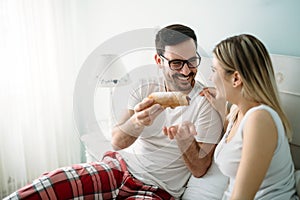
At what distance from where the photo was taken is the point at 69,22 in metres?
2.51

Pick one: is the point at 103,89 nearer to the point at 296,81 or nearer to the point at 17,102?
the point at 296,81

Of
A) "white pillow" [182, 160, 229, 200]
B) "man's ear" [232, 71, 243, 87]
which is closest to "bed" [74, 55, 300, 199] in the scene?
"white pillow" [182, 160, 229, 200]

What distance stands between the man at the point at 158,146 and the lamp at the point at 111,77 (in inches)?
2.1

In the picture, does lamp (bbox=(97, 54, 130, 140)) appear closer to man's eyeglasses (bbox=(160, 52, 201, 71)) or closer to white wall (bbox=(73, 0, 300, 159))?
white wall (bbox=(73, 0, 300, 159))

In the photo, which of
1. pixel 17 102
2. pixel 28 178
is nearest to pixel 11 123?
pixel 17 102

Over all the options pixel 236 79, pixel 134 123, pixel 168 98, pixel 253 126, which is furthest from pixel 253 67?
pixel 134 123

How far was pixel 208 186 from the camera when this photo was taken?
4.70 feet

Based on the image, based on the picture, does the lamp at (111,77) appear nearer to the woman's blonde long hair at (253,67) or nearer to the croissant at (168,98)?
the croissant at (168,98)

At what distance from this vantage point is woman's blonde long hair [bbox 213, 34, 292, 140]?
1154 mm

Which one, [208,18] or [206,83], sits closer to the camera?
[206,83]

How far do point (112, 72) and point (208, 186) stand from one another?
600mm

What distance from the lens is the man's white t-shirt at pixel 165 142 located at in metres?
1.25

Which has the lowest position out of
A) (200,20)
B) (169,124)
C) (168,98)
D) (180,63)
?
(169,124)

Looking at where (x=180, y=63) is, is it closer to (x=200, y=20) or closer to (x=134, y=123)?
(x=134, y=123)
